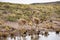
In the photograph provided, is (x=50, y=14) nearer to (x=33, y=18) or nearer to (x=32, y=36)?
(x=33, y=18)

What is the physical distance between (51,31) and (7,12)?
267 centimetres

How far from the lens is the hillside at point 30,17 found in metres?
11.0

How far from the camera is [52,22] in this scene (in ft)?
38.7

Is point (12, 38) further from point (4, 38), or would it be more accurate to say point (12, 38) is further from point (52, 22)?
point (52, 22)

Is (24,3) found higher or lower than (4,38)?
higher

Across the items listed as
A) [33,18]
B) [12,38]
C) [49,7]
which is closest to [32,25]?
[33,18]

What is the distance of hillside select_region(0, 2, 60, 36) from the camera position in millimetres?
11000

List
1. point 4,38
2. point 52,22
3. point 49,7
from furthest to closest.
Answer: point 49,7 < point 52,22 < point 4,38

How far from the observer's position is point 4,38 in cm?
947

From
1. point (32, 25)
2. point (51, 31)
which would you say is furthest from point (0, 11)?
point (51, 31)

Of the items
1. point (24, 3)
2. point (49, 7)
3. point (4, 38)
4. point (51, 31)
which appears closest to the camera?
point (4, 38)

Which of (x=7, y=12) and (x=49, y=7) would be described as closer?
(x=7, y=12)

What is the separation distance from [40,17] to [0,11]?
6.76 ft

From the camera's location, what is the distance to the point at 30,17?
38.9 feet
